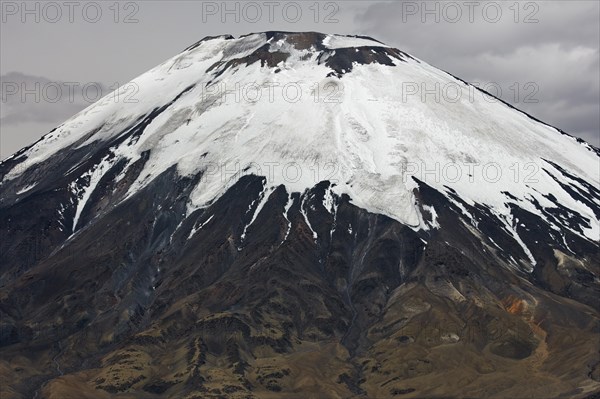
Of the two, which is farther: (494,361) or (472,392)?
(494,361)

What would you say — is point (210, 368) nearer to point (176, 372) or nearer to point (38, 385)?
point (176, 372)

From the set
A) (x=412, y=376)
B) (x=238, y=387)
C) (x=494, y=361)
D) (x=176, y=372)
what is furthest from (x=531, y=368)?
(x=176, y=372)

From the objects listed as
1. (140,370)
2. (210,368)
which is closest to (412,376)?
(210,368)

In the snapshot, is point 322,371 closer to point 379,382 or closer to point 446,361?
point 379,382

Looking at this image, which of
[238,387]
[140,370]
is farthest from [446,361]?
[140,370]

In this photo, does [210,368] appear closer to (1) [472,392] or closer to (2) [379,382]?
(2) [379,382]

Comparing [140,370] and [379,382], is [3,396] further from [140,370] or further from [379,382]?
[379,382]
